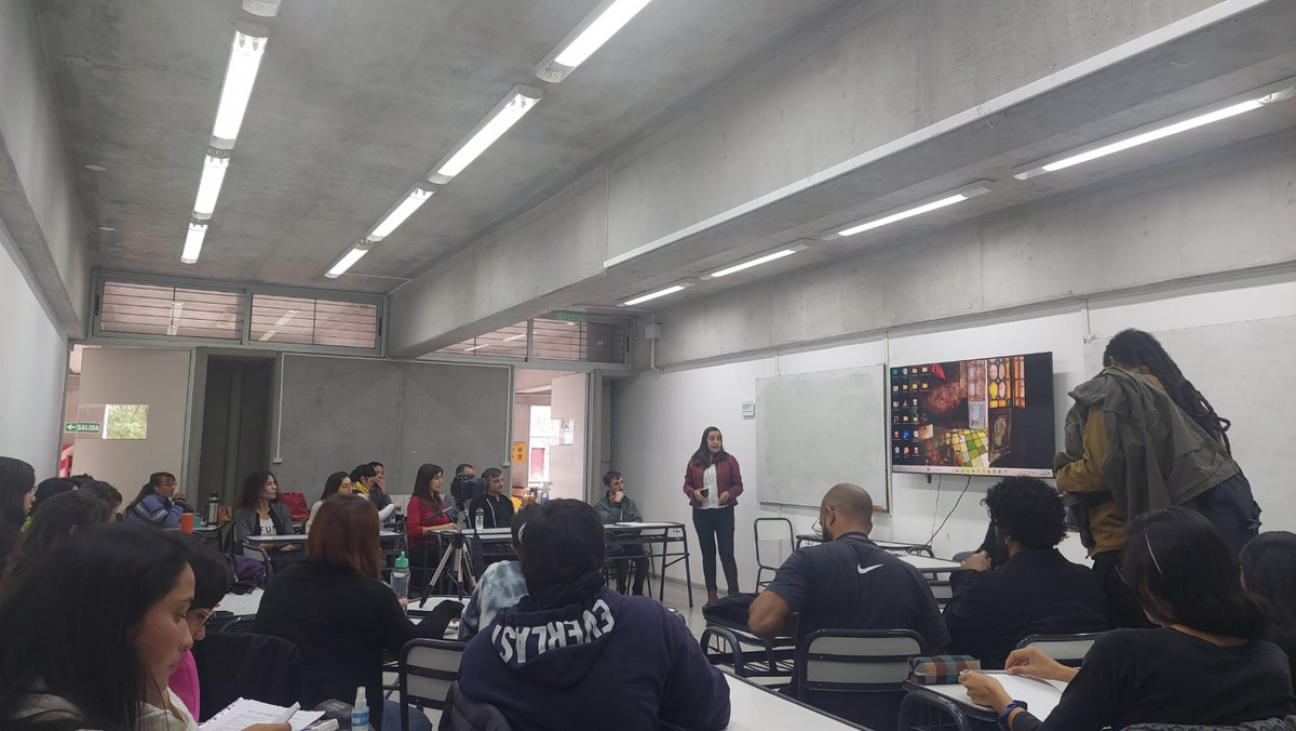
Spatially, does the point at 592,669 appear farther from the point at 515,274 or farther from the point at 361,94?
the point at 515,274

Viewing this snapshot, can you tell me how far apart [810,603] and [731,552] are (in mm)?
5435

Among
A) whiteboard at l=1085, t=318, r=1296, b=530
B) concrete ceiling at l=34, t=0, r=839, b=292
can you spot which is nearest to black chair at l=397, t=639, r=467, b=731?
concrete ceiling at l=34, t=0, r=839, b=292

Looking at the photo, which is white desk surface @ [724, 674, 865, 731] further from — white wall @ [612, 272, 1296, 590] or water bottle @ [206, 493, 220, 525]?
water bottle @ [206, 493, 220, 525]

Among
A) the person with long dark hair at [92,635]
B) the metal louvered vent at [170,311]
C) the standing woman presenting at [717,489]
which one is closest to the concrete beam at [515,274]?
the metal louvered vent at [170,311]

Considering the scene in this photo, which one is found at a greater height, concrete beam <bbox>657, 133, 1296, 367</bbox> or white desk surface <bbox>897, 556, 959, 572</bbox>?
concrete beam <bbox>657, 133, 1296, 367</bbox>

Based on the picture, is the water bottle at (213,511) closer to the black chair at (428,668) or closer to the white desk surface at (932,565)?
A: the white desk surface at (932,565)

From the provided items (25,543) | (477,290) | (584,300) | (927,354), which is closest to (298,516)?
(477,290)

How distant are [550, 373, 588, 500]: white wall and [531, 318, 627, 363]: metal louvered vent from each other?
1.09ft

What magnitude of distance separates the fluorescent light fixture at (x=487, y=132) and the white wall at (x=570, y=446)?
525 centimetres

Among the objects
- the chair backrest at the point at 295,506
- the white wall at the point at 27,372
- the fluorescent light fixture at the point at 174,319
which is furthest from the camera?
the fluorescent light fixture at the point at 174,319

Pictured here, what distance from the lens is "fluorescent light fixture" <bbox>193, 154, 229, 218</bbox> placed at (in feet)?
17.6

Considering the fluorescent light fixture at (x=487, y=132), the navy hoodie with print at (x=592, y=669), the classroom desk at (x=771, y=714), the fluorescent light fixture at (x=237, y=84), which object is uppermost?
the fluorescent light fixture at (x=487, y=132)

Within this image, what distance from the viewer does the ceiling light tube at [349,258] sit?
7.53 metres

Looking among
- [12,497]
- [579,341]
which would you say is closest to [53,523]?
[12,497]
